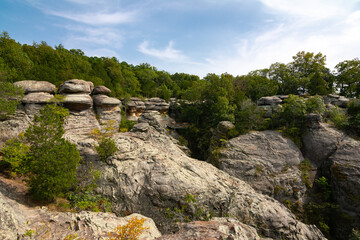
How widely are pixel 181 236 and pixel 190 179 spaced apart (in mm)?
6217

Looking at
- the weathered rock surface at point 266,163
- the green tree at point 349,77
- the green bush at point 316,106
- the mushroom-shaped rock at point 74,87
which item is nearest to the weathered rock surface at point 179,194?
the weathered rock surface at point 266,163

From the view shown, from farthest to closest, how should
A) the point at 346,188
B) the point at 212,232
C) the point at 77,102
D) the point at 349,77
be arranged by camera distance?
the point at 349,77 < the point at 77,102 < the point at 346,188 < the point at 212,232

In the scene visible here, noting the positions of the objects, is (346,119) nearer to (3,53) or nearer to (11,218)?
(11,218)

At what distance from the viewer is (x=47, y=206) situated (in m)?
9.20

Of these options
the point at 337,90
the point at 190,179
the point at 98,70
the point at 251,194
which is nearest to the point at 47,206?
the point at 190,179

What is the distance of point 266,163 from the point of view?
17375 mm

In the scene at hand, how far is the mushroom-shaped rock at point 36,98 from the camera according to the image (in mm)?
20188

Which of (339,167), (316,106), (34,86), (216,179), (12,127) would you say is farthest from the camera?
(34,86)

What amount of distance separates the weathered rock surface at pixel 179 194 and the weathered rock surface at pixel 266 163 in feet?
13.3

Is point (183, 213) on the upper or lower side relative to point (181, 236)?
lower

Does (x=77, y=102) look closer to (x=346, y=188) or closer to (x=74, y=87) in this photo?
(x=74, y=87)

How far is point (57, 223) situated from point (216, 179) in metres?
10.3

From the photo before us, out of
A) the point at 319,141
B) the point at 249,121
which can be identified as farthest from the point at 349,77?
the point at 249,121

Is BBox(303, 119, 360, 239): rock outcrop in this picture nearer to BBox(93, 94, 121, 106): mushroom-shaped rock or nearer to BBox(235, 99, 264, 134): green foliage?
BBox(235, 99, 264, 134): green foliage
